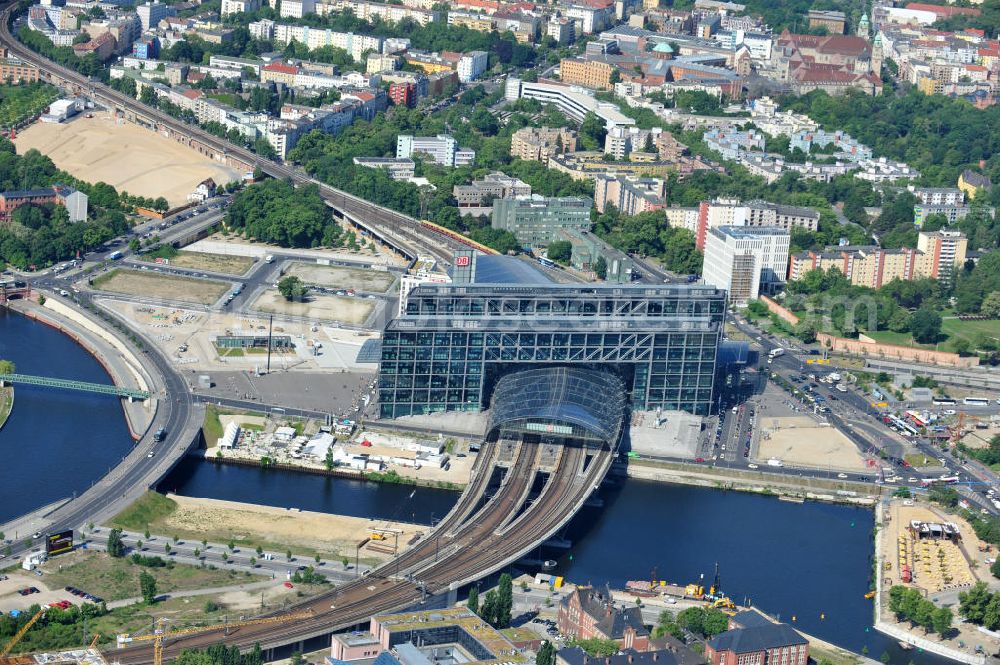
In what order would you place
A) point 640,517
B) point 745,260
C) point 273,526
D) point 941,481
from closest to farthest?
point 273,526 → point 640,517 → point 941,481 → point 745,260


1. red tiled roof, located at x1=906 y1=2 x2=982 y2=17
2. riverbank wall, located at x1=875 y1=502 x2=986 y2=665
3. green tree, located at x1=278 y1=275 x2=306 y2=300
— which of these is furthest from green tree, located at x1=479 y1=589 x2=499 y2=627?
red tiled roof, located at x1=906 y1=2 x2=982 y2=17

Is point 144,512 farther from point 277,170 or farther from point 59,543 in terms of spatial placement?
point 277,170

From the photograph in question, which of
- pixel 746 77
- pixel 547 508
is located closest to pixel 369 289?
pixel 547 508

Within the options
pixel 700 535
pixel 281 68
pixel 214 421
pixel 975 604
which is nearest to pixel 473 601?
pixel 700 535

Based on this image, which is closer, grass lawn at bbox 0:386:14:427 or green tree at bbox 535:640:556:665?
green tree at bbox 535:640:556:665

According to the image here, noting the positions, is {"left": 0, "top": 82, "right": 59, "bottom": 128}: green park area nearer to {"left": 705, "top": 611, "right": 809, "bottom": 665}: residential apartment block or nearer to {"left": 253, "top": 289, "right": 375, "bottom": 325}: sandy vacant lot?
{"left": 253, "top": 289, "right": 375, "bottom": 325}: sandy vacant lot

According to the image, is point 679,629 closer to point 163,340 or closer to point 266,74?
point 163,340
